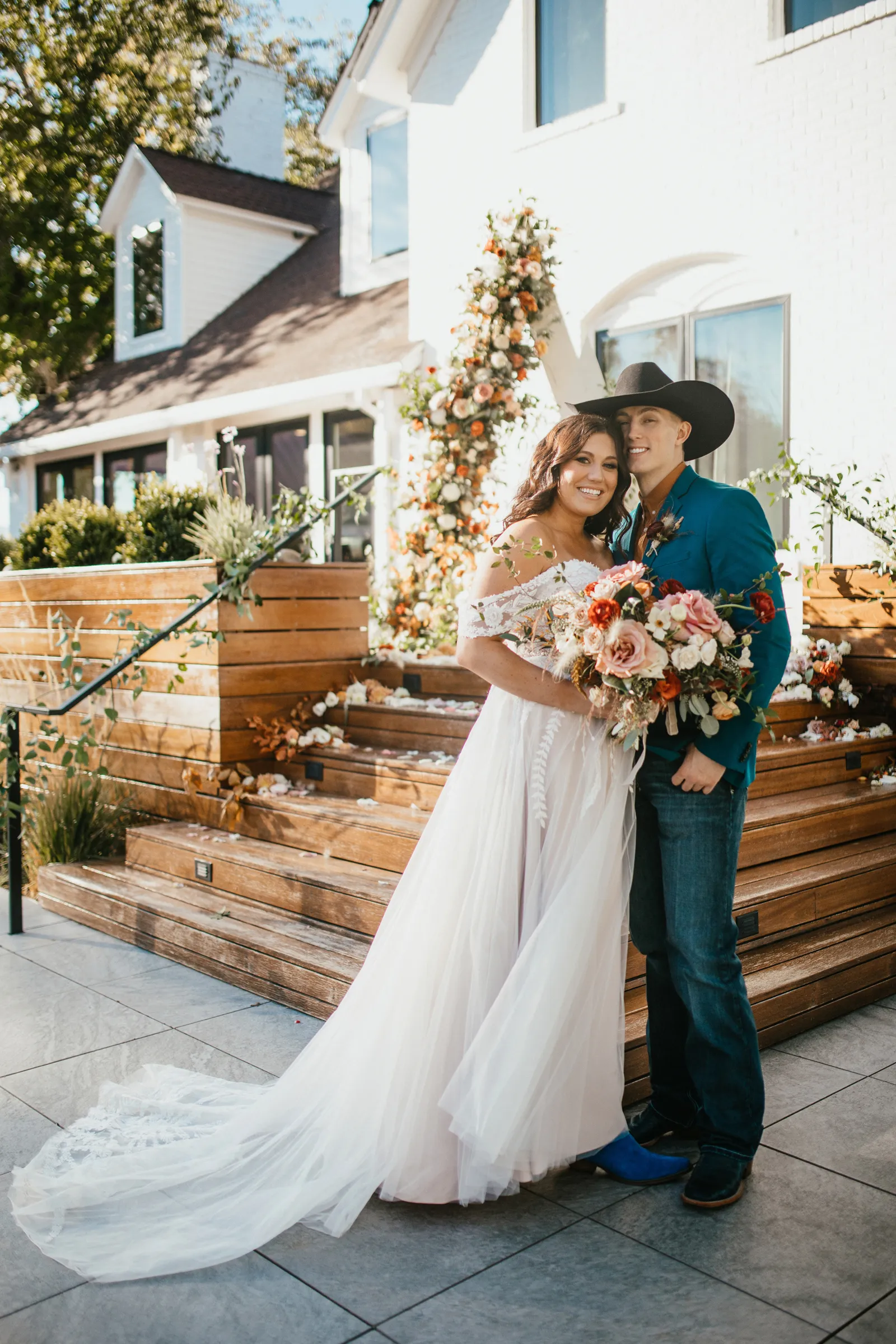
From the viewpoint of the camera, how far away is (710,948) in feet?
10.2

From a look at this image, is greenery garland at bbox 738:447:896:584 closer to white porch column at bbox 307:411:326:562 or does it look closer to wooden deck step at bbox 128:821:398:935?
wooden deck step at bbox 128:821:398:935

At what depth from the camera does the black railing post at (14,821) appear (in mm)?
5762

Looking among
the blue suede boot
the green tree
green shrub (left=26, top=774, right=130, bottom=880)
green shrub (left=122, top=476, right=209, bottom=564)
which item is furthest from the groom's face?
the green tree

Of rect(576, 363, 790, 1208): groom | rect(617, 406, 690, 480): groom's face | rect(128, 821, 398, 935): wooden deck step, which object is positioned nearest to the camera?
rect(576, 363, 790, 1208): groom

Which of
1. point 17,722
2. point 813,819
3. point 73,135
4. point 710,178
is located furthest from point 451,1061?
point 73,135

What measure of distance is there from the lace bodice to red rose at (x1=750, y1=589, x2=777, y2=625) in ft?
1.75

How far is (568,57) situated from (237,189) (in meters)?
8.00

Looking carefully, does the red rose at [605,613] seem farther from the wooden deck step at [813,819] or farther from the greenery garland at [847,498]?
the greenery garland at [847,498]

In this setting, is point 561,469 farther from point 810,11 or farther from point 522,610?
point 810,11

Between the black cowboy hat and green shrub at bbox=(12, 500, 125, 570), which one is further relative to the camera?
green shrub at bbox=(12, 500, 125, 570)

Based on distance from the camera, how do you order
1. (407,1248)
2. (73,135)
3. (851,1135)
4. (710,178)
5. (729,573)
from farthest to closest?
(73,135)
(710,178)
(851,1135)
(729,573)
(407,1248)

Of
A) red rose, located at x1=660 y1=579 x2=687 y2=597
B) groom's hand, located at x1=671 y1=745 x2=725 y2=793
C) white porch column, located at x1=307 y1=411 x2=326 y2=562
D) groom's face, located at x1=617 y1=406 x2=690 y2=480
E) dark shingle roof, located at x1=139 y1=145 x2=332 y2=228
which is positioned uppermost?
dark shingle roof, located at x1=139 y1=145 x2=332 y2=228

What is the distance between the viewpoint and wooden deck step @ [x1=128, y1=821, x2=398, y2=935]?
16.0 ft

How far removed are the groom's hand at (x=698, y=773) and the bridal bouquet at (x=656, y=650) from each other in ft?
0.29
